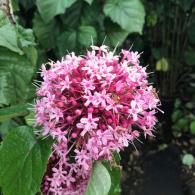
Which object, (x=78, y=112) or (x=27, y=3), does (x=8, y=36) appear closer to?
(x=78, y=112)

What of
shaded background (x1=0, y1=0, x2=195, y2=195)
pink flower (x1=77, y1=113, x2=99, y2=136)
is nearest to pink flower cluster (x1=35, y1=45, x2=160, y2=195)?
pink flower (x1=77, y1=113, x2=99, y2=136)

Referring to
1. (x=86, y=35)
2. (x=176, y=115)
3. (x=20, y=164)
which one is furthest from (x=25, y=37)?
(x=176, y=115)

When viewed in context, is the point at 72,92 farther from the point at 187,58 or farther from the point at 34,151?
the point at 187,58

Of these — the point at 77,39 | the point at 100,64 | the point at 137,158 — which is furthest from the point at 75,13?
the point at 137,158

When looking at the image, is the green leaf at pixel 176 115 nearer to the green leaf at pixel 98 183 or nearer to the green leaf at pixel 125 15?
the green leaf at pixel 125 15

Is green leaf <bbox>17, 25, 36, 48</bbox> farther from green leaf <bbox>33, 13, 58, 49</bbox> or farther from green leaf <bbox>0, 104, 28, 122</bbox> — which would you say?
green leaf <bbox>33, 13, 58, 49</bbox>
